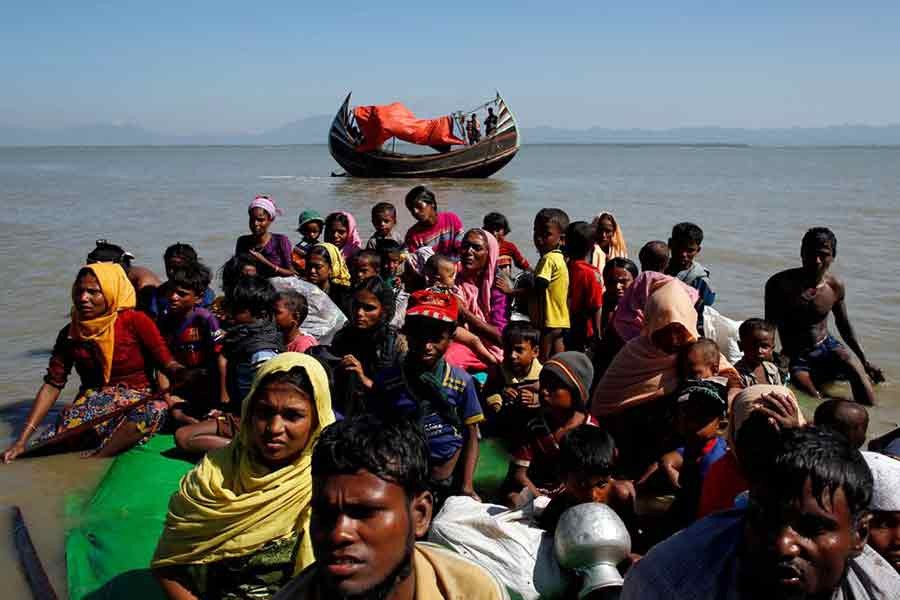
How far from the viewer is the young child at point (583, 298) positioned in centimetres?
539

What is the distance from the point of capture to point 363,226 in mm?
16766

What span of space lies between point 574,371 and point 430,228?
2997 mm

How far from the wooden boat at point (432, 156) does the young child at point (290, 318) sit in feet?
81.9

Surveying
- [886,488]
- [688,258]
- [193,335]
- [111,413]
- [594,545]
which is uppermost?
[688,258]

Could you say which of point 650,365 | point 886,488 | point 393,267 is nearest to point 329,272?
point 393,267

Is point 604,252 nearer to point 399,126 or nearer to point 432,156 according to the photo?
point 399,126

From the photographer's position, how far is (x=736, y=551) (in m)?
1.61

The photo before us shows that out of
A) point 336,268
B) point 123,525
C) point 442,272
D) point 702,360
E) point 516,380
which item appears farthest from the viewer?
point 336,268

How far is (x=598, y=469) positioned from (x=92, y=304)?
276 cm

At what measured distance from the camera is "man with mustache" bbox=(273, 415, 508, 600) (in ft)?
5.16

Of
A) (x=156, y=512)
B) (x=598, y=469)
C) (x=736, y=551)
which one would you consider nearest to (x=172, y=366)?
(x=156, y=512)

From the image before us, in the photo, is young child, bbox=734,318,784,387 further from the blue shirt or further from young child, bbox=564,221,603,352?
the blue shirt

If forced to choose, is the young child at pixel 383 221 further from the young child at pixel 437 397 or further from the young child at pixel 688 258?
the young child at pixel 437 397

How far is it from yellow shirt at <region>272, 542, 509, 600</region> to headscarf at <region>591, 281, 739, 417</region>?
2389 mm
